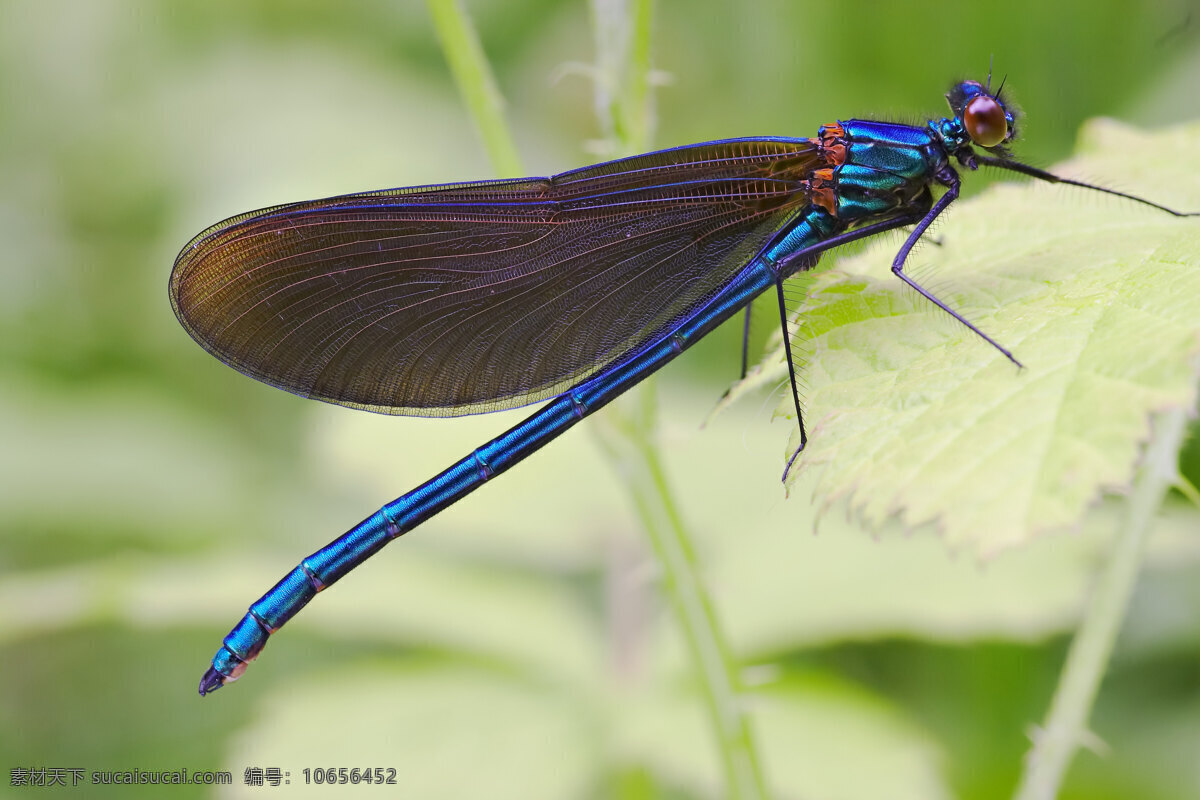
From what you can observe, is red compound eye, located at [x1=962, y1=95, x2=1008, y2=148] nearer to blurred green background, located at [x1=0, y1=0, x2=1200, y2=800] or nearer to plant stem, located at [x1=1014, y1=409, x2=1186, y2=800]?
blurred green background, located at [x1=0, y1=0, x2=1200, y2=800]

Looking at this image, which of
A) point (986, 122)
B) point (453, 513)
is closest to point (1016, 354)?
point (986, 122)

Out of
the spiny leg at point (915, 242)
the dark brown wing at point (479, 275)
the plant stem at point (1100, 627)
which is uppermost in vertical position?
the dark brown wing at point (479, 275)

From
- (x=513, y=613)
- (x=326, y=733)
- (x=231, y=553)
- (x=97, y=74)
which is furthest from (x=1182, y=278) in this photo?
(x=97, y=74)

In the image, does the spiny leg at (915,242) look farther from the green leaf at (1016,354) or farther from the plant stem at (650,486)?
the plant stem at (650,486)

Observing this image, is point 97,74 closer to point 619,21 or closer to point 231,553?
point 231,553

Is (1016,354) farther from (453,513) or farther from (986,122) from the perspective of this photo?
(453,513)

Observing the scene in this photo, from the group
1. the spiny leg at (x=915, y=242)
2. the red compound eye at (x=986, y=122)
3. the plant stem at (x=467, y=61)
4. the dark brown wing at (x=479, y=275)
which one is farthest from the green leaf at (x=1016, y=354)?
the plant stem at (x=467, y=61)
